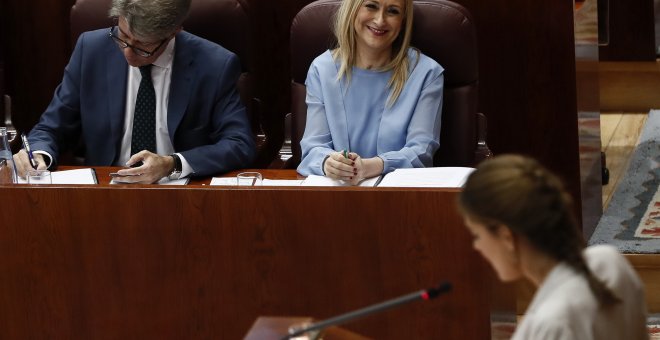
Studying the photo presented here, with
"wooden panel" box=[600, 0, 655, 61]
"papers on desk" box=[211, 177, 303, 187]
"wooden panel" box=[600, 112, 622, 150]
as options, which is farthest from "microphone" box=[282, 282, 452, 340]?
"wooden panel" box=[600, 0, 655, 61]

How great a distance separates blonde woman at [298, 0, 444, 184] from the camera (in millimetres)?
2488

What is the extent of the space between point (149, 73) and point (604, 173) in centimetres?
156

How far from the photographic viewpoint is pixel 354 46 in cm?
256

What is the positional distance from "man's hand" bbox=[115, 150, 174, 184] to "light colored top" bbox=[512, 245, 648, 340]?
112 cm

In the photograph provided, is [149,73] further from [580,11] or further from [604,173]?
[604,173]

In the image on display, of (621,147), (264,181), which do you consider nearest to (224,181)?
(264,181)

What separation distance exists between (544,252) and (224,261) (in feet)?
2.79

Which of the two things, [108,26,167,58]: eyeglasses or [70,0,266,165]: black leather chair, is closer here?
[108,26,167,58]: eyeglasses

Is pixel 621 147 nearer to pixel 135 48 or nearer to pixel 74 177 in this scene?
pixel 135 48

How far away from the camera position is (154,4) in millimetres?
2443

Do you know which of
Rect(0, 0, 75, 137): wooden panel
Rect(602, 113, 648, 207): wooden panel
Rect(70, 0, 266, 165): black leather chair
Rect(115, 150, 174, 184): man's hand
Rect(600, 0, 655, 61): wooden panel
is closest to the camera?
Rect(115, 150, 174, 184): man's hand

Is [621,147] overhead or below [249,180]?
below

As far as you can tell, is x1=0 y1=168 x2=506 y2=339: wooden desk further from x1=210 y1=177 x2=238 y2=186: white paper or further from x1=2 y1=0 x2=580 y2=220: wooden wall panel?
x1=2 y1=0 x2=580 y2=220: wooden wall panel

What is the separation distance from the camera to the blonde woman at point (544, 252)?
3.86 feet
